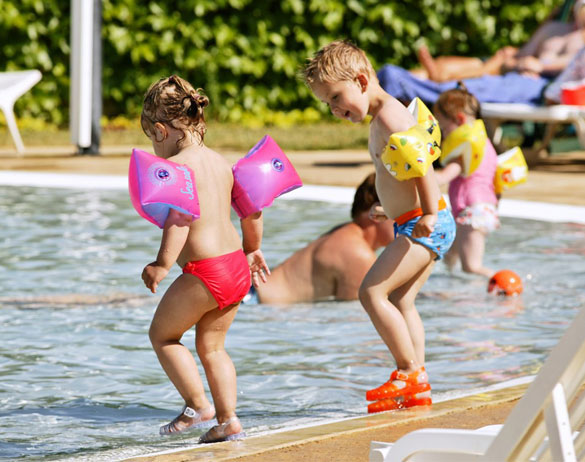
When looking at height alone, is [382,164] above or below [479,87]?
above

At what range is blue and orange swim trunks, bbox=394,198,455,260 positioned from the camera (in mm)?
4066

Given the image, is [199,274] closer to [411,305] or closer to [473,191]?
[411,305]

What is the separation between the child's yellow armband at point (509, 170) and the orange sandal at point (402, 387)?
3082 mm

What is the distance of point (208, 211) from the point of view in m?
3.55

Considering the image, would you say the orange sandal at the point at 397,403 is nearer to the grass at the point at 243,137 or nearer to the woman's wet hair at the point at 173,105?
the woman's wet hair at the point at 173,105

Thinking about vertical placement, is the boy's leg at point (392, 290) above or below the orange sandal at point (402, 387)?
above

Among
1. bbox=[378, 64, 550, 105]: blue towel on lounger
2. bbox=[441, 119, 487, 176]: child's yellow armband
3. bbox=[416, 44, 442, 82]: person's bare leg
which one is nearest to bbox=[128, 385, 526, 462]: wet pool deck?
bbox=[441, 119, 487, 176]: child's yellow armband

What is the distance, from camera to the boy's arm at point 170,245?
3.39m

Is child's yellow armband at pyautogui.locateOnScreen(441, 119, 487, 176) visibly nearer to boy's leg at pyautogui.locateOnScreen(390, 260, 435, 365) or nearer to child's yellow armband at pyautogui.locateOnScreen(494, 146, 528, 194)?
child's yellow armband at pyautogui.locateOnScreen(494, 146, 528, 194)

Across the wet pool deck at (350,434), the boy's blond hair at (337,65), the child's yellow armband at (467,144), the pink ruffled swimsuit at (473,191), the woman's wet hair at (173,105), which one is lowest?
the pink ruffled swimsuit at (473,191)

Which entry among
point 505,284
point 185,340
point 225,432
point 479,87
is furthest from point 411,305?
point 479,87

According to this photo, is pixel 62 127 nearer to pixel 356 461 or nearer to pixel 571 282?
pixel 571 282

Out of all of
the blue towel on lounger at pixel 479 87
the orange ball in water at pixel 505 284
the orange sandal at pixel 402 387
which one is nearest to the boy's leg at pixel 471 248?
the orange ball in water at pixel 505 284

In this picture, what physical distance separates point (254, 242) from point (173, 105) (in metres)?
0.55
